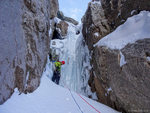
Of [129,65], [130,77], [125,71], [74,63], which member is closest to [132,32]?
[129,65]

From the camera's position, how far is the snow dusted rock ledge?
5.43 feet

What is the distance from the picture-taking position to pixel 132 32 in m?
2.13

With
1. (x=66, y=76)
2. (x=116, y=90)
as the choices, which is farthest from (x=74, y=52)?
(x=116, y=90)

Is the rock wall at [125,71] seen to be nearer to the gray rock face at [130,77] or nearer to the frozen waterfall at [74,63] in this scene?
the gray rock face at [130,77]

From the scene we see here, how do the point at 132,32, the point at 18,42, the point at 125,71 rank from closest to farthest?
the point at 18,42 → the point at 125,71 → the point at 132,32

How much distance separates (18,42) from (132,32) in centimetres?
256

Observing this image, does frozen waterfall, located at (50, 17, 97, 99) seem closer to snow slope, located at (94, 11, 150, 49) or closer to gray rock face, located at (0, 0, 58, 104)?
snow slope, located at (94, 11, 150, 49)

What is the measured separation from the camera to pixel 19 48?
1.77m

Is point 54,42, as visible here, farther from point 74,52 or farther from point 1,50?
point 1,50

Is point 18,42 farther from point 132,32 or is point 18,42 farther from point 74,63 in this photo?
point 74,63

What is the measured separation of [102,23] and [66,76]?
3.89 meters

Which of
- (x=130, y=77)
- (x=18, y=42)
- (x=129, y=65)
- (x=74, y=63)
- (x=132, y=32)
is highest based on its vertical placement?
(x=132, y=32)

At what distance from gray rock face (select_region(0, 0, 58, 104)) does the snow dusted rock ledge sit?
2.11 meters

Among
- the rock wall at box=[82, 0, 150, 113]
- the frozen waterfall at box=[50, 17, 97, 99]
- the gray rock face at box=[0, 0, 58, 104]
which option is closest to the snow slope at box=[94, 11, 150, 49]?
the rock wall at box=[82, 0, 150, 113]
